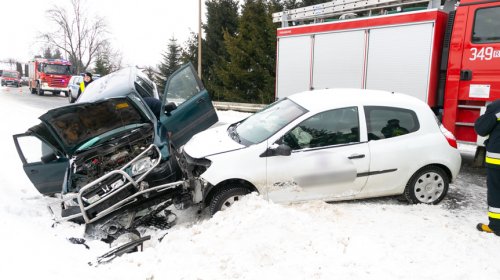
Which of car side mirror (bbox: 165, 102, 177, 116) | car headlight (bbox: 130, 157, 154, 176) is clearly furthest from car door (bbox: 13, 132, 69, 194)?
car side mirror (bbox: 165, 102, 177, 116)

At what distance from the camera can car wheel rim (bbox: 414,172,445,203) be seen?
4.92m

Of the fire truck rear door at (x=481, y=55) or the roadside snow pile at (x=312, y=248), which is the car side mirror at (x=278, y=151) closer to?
the roadside snow pile at (x=312, y=248)

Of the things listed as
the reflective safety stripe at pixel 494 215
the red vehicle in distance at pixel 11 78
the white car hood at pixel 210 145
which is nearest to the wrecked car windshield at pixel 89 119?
the white car hood at pixel 210 145

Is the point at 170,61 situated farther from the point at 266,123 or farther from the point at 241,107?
the point at 266,123

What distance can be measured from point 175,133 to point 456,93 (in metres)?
4.68

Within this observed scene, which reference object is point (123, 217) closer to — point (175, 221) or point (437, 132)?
point (175, 221)

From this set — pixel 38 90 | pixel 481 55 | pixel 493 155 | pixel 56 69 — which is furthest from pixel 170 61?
pixel 493 155

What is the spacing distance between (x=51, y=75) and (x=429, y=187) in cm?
2745

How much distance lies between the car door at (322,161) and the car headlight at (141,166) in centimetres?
147

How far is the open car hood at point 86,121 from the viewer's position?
4848 millimetres

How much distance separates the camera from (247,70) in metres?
21.2

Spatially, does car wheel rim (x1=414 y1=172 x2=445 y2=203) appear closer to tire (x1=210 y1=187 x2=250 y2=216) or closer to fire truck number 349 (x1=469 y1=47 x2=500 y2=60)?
tire (x1=210 y1=187 x2=250 y2=216)

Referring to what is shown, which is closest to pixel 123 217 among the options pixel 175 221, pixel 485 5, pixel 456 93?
pixel 175 221

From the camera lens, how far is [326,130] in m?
4.67
